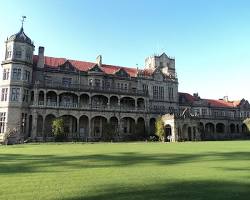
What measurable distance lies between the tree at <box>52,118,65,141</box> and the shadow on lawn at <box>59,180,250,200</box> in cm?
3687

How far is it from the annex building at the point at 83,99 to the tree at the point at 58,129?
209 centimetres

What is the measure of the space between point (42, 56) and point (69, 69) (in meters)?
5.31

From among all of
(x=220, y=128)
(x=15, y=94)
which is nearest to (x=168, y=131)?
(x=220, y=128)

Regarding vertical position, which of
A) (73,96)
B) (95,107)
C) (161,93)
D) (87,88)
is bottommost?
(95,107)

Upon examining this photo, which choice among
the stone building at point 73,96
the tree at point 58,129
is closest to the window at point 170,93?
the stone building at point 73,96

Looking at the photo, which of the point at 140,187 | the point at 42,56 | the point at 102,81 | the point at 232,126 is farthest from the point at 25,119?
the point at 232,126

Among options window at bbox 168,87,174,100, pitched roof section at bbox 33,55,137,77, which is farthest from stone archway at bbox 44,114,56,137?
window at bbox 168,87,174,100

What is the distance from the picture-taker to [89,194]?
8.76 m

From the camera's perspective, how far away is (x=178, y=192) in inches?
355

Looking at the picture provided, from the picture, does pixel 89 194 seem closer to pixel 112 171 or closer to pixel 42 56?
pixel 112 171

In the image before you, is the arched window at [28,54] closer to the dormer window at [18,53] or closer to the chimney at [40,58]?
the dormer window at [18,53]

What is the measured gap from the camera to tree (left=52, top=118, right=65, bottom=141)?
45.4m

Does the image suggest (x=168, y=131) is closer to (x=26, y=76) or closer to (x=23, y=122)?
(x=23, y=122)

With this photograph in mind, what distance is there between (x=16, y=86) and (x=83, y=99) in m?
12.0
